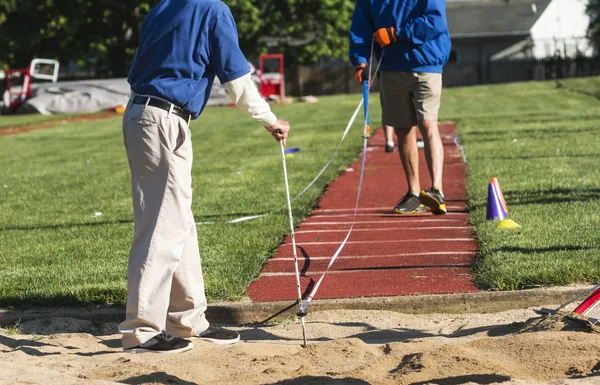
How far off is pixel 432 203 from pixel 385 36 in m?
1.54

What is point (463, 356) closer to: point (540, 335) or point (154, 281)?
point (540, 335)

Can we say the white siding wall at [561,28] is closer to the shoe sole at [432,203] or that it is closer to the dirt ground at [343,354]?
the shoe sole at [432,203]

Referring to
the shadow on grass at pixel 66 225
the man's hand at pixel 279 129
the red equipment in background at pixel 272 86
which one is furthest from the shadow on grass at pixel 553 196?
the red equipment in background at pixel 272 86

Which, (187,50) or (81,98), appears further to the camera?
(81,98)

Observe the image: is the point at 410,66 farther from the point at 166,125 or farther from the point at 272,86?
the point at 272,86

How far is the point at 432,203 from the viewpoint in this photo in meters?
8.32

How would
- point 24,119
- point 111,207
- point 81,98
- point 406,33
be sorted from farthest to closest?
point 81,98, point 24,119, point 111,207, point 406,33

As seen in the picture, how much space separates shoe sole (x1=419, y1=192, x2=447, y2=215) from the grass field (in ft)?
1.04

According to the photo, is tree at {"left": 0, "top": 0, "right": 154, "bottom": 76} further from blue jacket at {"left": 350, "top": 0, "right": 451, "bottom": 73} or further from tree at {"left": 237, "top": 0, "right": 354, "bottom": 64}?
blue jacket at {"left": 350, "top": 0, "right": 451, "bottom": 73}

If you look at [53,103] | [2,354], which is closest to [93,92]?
[53,103]

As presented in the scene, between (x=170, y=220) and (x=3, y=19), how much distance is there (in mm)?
43035

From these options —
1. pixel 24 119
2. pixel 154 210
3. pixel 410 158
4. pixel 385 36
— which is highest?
pixel 385 36

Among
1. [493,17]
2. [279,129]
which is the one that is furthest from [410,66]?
[493,17]

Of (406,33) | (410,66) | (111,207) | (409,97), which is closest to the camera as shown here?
(406,33)
